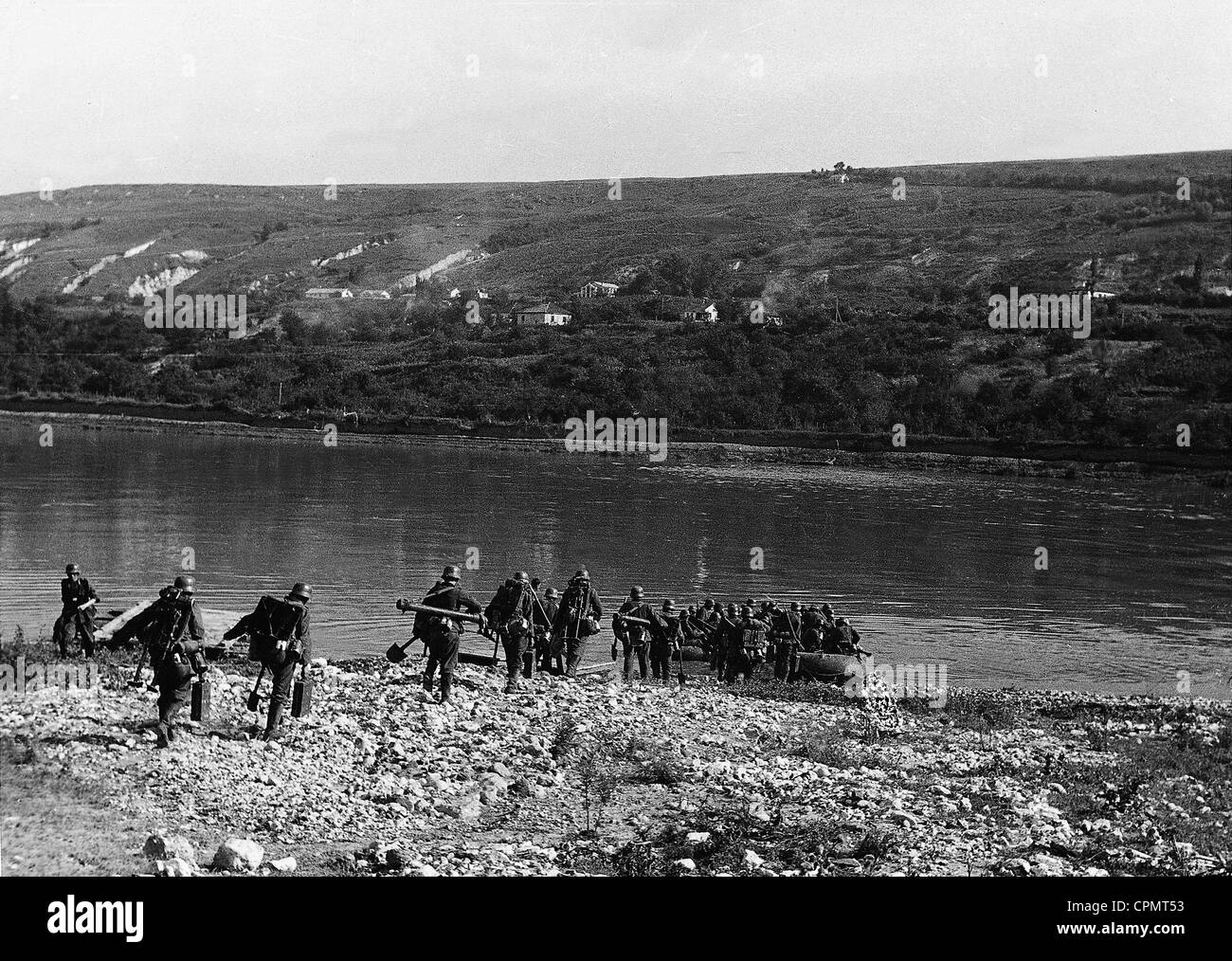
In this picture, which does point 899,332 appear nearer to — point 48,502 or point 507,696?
point 48,502

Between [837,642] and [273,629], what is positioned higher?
[273,629]

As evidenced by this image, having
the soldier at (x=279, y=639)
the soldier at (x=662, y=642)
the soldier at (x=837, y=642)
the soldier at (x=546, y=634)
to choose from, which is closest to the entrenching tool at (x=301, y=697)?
the soldier at (x=279, y=639)

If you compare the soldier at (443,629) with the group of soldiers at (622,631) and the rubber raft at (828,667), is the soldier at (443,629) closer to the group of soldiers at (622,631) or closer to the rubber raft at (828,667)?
the group of soldiers at (622,631)

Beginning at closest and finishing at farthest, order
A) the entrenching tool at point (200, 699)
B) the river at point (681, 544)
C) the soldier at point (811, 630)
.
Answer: the entrenching tool at point (200, 699) → the soldier at point (811, 630) → the river at point (681, 544)

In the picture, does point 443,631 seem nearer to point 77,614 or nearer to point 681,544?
point 77,614

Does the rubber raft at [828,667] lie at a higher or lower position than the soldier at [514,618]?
lower

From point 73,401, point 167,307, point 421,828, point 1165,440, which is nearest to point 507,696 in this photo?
point 421,828

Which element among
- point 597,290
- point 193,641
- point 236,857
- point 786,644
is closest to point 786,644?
point 786,644
